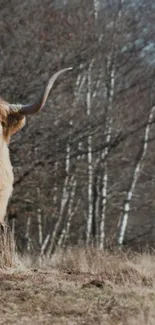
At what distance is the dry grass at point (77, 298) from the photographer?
614 centimetres

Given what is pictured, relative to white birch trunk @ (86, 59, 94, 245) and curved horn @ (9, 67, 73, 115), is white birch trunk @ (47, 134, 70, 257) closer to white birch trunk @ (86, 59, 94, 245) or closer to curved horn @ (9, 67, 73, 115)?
white birch trunk @ (86, 59, 94, 245)

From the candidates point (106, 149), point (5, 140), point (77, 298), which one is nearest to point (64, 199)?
point (106, 149)

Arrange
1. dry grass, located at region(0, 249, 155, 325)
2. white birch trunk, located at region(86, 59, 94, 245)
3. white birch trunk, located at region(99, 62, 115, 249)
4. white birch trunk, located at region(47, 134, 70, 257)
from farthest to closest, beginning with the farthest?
1. white birch trunk, located at region(99, 62, 115, 249)
2. white birch trunk, located at region(86, 59, 94, 245)
3. white birch trunk, located at region(47, 134, 70, 257)
4. dry grass, located at region(0, 249, 155, 325)

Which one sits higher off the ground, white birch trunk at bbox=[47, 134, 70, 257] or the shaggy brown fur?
white birch trunk at bbox=[47, 134, 70, 257]

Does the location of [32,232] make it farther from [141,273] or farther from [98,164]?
[141,273]

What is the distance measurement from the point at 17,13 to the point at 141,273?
13205 mm

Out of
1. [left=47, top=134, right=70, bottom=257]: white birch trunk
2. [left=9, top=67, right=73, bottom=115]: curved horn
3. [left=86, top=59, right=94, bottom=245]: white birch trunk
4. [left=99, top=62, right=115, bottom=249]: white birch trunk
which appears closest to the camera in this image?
[left=9, top=67, right=73, bottom=115]: curved horn

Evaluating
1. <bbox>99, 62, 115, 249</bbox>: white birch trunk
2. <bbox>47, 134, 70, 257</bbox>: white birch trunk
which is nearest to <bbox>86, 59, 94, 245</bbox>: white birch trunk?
<bbox>99, 62, 115, 249</bbox>: white birch trunk

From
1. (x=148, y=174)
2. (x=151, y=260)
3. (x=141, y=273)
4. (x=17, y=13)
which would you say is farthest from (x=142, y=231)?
(x=141, y=273)

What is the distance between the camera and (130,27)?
23.9 m

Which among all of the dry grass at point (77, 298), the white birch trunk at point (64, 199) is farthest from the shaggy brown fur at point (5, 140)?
the white birch trunk at point (64, 199)

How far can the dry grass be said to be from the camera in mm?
6145

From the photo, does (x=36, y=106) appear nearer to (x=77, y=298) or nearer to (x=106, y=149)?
(x=77, y=298)

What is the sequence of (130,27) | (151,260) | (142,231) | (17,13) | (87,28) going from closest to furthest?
1. (151,260)
2. (17,13)
3. (87,28)
4. (130,27)
5. (142,231)
